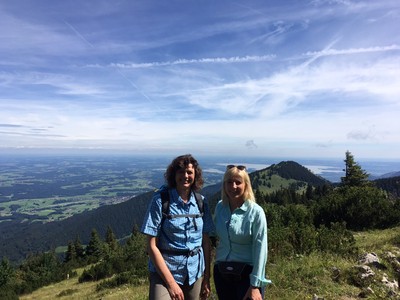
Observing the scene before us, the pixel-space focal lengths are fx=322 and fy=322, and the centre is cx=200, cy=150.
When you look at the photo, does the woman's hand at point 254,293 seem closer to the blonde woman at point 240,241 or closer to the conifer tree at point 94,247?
the blonde woman at point 240,241

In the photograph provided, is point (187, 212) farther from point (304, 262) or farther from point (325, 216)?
point (325, 216)

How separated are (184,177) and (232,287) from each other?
1.49 meters

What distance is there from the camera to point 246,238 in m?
3.89

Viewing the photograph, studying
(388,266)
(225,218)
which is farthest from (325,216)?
(225,218)

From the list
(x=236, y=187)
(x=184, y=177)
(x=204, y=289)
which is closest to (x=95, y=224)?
(x=204, y=289)

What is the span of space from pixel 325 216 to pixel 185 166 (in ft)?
70.0

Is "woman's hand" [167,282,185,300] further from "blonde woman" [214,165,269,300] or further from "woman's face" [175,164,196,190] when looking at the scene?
"woman's face" [175,164,196,190]

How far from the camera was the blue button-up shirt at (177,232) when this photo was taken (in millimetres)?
3869

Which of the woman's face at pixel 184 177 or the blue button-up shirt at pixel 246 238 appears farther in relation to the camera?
the woman's face at pixel 184 177

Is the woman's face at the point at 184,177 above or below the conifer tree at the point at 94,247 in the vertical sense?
above

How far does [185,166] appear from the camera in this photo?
4082mm

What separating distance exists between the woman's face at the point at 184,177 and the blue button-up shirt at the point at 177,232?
112mm

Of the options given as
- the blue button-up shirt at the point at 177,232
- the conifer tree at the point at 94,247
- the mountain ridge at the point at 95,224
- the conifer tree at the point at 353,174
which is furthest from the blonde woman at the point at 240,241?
the mountain ridge at the point at 95,224

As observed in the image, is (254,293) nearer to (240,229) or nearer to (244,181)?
(240,229)
